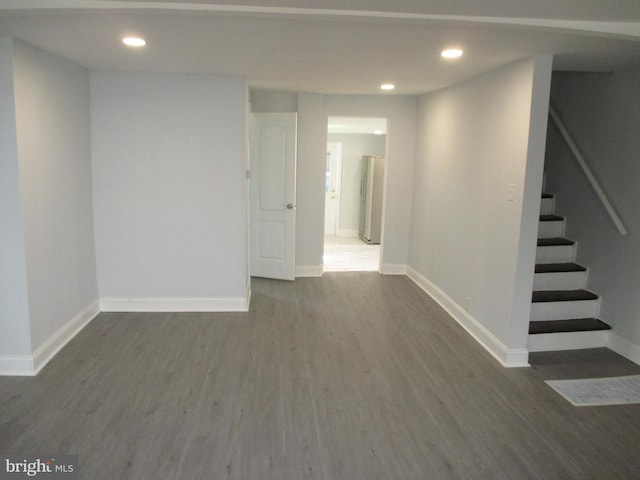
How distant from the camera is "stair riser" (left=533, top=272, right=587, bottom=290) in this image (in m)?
4.17

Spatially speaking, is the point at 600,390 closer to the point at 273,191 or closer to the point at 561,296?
the point at 561,296

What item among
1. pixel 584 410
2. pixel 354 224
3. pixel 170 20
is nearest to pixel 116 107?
pixel 170 20

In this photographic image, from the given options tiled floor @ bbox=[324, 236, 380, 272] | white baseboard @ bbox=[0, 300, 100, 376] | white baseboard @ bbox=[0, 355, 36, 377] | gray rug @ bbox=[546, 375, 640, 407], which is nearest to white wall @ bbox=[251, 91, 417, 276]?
tiled floor @ bbox=[324, 236, 380, 272]

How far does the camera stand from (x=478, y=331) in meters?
4.08

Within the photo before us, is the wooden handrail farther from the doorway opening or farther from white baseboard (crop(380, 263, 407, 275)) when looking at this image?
the doorway opening

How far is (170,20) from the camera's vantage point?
251 centimetres

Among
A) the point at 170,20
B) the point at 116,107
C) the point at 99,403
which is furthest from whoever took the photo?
the point at 116,107

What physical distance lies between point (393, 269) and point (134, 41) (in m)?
4.42

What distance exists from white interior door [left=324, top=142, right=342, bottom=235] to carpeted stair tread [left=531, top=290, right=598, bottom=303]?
19.9 ft

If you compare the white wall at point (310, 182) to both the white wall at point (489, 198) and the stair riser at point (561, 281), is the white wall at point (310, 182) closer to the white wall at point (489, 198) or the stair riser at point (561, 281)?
the white wall at point (489, 198)

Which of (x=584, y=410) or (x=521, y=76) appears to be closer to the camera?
(x=584, y=410)

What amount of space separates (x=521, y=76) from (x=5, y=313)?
4.13 m

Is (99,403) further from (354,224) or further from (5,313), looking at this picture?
(354,224)

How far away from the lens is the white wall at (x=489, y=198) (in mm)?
3375
